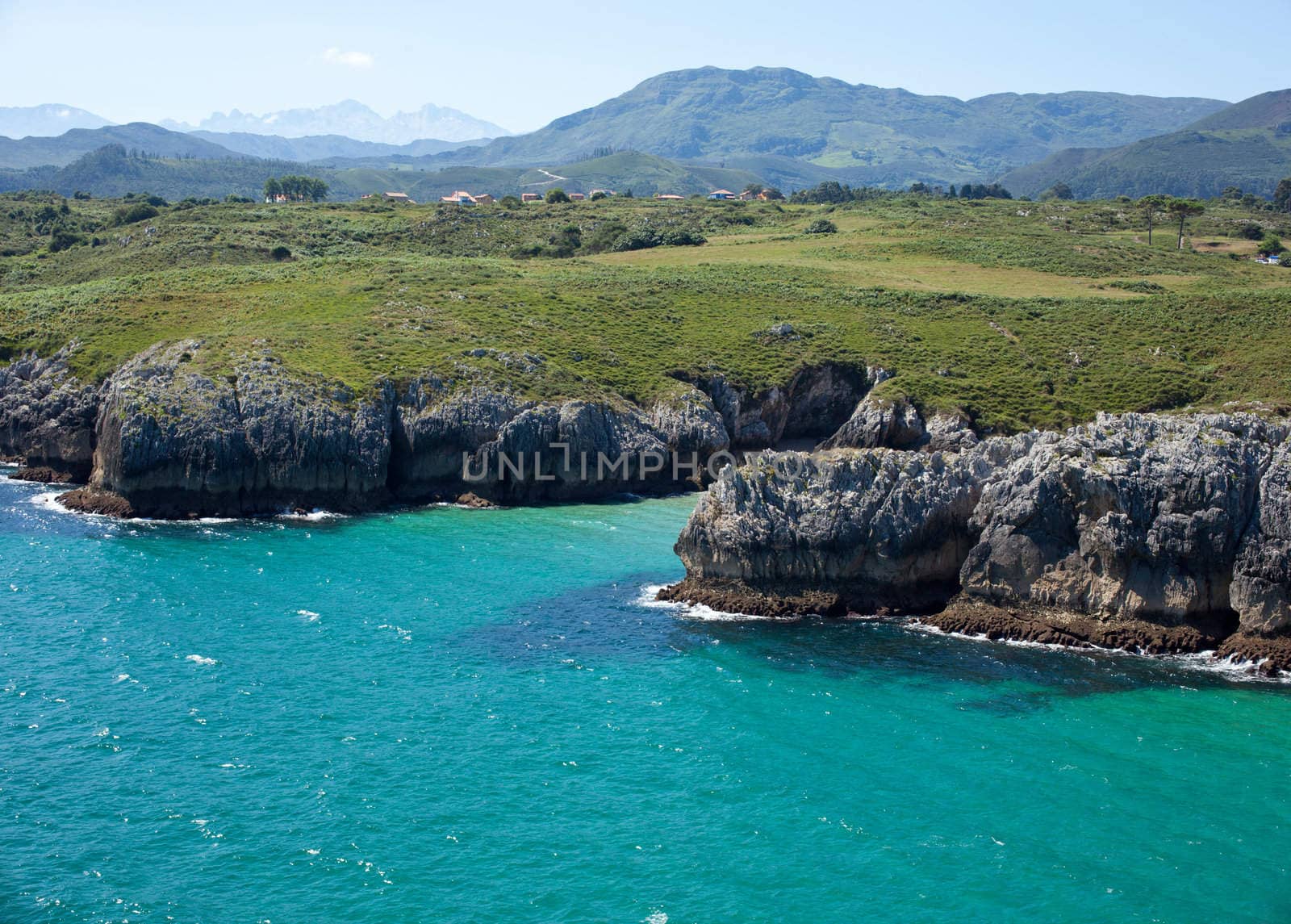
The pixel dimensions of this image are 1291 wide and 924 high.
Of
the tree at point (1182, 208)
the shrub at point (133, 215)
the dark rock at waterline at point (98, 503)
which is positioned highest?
the tree at point (1182, 208)

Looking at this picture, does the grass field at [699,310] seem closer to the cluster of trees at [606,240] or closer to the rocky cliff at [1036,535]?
the cluster of trees at [606,240]

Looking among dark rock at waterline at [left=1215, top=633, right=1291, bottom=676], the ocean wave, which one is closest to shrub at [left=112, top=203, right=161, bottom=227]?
the ocean wave

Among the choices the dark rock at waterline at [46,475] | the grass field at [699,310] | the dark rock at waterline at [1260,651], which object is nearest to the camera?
the dark rock at waterline at [1260,651]

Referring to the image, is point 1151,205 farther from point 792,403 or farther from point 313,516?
point 313,516

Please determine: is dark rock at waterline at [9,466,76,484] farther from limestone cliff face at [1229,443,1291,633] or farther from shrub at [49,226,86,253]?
shrub at [49,226,86,253]

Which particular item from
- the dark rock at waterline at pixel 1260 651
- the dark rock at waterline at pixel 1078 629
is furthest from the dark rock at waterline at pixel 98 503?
the dark rock at waterline at pixel 1260 651

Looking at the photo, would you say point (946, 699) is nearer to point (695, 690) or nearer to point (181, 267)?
point (695, 690)

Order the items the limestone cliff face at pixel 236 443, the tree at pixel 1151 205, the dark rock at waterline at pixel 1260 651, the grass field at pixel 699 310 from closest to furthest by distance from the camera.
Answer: the dark rock at waterline at pixel 1260 651, the limestone cliff face at pixel 236 443, the grass field at pixel 699 310, the tree at pixel 1151 205

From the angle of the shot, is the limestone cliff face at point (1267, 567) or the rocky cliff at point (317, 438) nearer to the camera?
the limestone cliff face at point (1267, 567)
